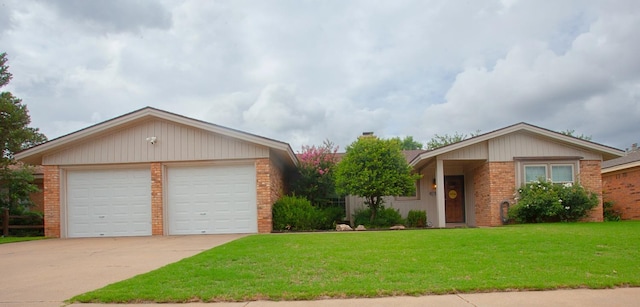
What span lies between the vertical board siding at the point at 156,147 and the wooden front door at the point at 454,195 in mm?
9110

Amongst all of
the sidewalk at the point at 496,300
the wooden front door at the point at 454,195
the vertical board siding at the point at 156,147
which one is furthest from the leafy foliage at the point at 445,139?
the sidewalk at the point at 496,300

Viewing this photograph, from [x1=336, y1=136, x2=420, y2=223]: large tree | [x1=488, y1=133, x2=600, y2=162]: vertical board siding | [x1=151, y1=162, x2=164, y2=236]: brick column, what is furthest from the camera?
[x1=488, y1=133, x2=600, y2=162]: vertical board siding

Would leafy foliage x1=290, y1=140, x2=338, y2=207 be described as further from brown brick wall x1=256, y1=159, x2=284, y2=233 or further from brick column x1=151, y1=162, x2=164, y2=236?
brick column x1=151, y1=162, x2=164, y2=236

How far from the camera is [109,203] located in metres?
13.4

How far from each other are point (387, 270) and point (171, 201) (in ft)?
31.7

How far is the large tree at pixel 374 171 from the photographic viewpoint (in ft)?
45.5

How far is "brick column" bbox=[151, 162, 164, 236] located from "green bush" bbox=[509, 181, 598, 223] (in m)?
11.8

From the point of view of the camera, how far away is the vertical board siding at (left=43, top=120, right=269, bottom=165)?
1311 centimetres

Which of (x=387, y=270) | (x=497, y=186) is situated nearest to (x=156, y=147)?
(x=387, y=270)

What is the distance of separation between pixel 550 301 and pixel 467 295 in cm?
84

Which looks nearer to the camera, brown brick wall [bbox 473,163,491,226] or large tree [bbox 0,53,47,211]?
brown brick wall [bbox 473,163,491,226]

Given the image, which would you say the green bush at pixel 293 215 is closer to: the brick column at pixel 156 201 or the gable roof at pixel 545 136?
the brick column at pixel 156 201

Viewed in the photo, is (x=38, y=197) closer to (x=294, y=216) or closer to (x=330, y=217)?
(x=294, y=216)

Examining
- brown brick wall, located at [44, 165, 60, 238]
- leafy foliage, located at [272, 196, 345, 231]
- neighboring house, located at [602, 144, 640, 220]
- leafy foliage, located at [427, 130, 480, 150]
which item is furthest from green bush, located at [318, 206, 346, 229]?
leafy foliage, located at [427, 130, 480, 150]
